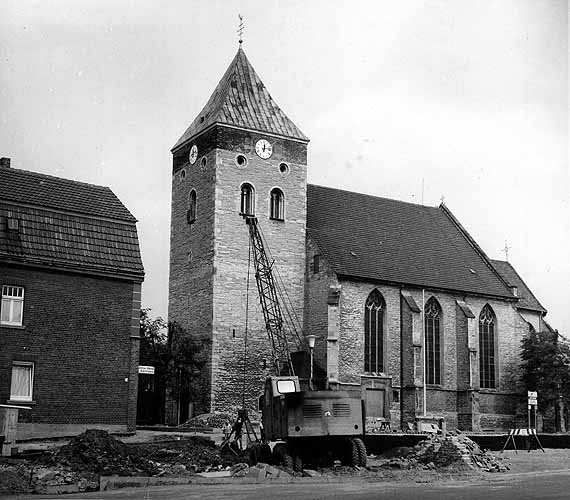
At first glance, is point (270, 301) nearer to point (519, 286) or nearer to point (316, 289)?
point (316, 289)

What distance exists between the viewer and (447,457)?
28.7 m

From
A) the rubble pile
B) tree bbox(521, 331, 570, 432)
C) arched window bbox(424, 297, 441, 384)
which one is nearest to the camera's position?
the rubble pile

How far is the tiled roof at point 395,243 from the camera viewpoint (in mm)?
51406

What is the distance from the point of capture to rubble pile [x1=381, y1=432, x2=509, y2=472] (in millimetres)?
28328

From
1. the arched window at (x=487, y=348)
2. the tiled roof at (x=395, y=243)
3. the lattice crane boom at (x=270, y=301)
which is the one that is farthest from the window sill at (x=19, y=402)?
the arched window at (x=487, y=348)

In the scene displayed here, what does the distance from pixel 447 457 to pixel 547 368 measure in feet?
87.9

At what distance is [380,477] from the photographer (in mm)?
25234

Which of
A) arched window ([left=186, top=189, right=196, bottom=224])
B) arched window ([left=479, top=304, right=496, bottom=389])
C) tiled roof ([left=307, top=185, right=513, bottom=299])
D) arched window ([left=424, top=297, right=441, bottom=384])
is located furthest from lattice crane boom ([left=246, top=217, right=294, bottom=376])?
arched window ([left=479, top=304, right=496, bottom=389])

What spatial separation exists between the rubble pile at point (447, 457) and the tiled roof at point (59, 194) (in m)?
12.9

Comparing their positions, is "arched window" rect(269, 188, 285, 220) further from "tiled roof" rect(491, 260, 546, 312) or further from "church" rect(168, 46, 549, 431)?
"tiled roof" rect(491, 260, 546, 312)

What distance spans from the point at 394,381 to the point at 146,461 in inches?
1096

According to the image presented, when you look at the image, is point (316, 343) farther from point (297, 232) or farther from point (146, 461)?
point (146, 461)

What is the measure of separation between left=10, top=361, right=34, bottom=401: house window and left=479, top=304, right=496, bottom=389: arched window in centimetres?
3020

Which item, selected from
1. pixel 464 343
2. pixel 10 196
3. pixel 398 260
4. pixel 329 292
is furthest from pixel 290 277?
pixel 10 196
